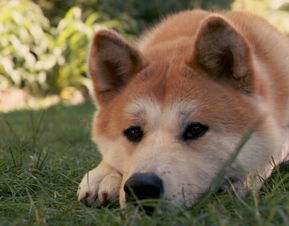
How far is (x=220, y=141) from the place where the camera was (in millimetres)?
2580

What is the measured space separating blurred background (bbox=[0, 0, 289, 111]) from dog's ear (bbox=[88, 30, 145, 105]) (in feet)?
15.6

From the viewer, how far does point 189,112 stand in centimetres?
260

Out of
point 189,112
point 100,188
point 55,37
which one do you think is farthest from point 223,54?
point 55,37

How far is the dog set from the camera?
2408 millimetres

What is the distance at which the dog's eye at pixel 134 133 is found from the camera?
2719 mm

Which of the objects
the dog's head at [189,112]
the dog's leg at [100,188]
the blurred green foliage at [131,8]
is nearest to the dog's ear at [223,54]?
the dog's head at [189,112]

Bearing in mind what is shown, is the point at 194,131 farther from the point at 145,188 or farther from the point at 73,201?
the point at 73,201

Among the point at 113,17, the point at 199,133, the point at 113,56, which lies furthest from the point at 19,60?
the point at 199,133

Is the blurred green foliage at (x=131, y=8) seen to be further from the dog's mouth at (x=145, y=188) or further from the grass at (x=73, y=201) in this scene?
the dog's mouth at (x=145, y=188)

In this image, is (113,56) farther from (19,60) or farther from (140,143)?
(19,60)

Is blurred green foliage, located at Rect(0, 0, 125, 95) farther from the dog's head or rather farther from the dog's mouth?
the dog's mouth

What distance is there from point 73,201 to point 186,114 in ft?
2.18

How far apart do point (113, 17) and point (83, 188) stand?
7.65 m

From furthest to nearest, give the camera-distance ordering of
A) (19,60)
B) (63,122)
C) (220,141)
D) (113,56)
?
1. (19,60)
2. (63,122)
3. (113,56)
4. (220,141)
